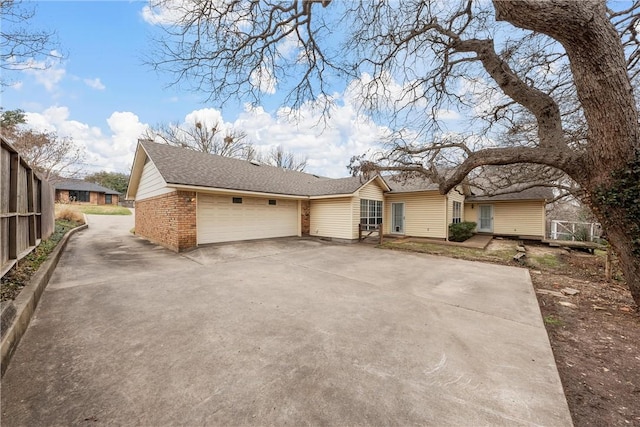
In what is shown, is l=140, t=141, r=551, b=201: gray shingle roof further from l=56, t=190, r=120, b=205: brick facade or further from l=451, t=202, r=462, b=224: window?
l=56, t=190, r=120, b=205: brick facade

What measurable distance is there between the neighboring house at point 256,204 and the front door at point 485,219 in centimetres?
28

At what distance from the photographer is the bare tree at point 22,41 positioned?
201 inches

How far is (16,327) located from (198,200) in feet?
22.9

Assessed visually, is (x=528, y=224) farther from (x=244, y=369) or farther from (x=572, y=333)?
(x=244, y=369)

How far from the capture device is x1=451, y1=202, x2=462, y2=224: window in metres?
14.4

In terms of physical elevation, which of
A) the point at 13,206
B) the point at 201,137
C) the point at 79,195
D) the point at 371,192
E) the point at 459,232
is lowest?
the point at 459,232

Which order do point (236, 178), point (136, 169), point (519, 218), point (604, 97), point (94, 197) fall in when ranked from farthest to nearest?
point (94, 197) < point (519, 218) < point (136, 169) < point (236, 178) < point (604, 97)

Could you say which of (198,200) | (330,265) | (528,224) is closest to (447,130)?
(330,265)

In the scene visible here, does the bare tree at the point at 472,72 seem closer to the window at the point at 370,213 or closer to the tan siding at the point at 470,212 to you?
the window at the point at 370,213

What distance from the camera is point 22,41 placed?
540 cm

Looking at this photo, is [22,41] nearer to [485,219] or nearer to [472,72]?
[472,72]

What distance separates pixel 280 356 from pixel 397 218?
12.8m

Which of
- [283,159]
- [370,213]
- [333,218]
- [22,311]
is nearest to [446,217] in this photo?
[370,213]

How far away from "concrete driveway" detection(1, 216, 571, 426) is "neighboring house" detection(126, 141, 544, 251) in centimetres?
411
